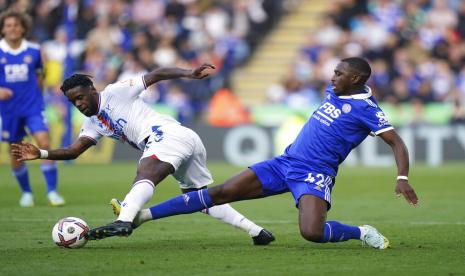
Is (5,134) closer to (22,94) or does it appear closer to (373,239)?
(22,94)

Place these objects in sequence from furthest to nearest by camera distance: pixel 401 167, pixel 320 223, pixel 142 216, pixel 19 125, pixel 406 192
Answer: pixel 19 125
pixel 142 216
pixel 320 223
pixel 401 167
pixel 406 192

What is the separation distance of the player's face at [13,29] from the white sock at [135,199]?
17.0 ft

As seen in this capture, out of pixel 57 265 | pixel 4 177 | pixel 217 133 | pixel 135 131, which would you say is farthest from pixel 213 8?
pixel 57 265

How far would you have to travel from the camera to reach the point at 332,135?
30.8 ft

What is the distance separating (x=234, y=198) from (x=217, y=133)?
14.8m

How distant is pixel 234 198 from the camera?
9.30 m

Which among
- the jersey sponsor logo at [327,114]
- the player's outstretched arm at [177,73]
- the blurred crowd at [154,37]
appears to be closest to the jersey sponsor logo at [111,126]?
the player's outstretched arm at [177,73]

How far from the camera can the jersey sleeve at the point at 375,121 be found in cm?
908

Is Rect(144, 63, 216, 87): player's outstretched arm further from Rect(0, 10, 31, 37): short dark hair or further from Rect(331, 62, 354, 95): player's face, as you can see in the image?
Rect(0, 10, 31, 37): short dark hair

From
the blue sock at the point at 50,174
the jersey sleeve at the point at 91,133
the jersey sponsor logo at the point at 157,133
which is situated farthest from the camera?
the blue sock at the point at 50,174

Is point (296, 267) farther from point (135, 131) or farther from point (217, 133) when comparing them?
point (217, 133)

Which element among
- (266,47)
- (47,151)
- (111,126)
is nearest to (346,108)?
(111,126)

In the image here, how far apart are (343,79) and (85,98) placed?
8.18 feet

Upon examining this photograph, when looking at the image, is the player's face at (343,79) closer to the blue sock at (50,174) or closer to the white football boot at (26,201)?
the blue sock at (50,174)
